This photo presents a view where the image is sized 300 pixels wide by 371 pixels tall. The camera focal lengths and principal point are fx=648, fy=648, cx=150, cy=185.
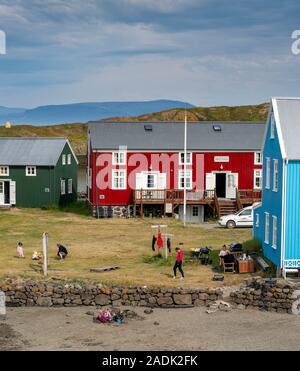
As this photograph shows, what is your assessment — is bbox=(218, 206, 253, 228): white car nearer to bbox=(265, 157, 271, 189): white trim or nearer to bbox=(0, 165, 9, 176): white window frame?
bbox=(265, 157, 271, 189): white trim

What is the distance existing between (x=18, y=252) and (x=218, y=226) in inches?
677

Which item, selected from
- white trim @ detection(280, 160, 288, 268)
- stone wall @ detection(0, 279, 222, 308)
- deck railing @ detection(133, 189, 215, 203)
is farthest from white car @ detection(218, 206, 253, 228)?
stone wall @ detection(0, 279, 222, 308)

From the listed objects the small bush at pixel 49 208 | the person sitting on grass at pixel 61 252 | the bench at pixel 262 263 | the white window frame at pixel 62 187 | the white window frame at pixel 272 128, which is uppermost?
the white window frame at pixel 272 128

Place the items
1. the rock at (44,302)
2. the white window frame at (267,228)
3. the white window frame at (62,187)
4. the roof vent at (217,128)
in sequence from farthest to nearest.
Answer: the white window frame at (62,187) → the roof vent at (217,128) → the white window frame at (267,228) → the rock at (44,302)

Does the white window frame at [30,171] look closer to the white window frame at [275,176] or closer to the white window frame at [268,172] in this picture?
the white window frame at [268,172]

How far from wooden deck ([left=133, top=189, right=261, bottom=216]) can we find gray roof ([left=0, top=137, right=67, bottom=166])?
1029 centimetres

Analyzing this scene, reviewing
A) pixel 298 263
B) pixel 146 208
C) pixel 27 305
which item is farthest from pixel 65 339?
A: pixel 146 208

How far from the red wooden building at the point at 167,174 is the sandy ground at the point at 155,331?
24298mm

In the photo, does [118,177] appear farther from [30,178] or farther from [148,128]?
[30,178]

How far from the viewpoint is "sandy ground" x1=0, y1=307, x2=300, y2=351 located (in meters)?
23.7

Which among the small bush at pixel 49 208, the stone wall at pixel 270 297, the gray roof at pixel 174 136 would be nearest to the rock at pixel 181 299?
the stone wall at pixel 270 297

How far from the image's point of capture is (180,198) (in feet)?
171

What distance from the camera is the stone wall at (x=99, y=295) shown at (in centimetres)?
2866
